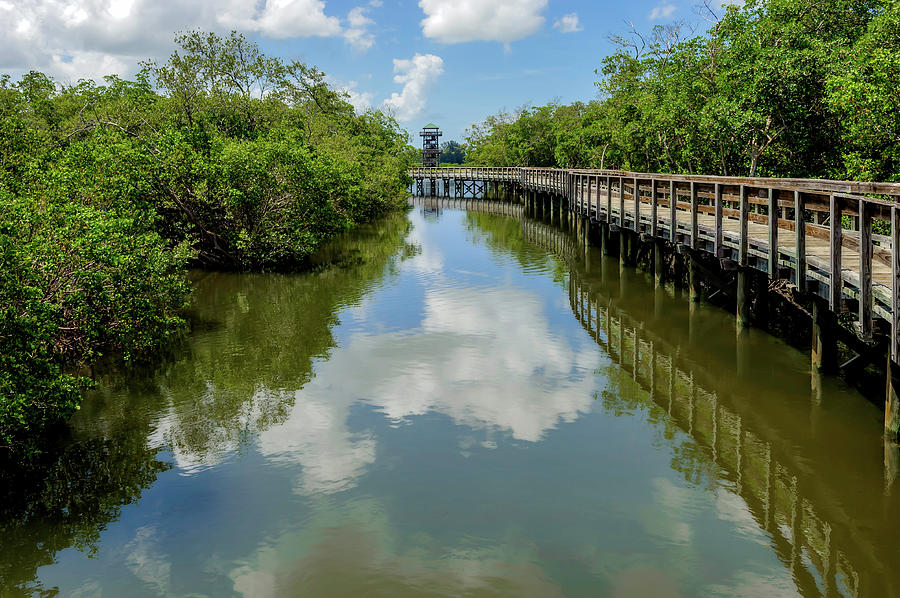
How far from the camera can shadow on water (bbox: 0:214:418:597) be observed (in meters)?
8.10

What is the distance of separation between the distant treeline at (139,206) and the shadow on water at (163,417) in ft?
1.96

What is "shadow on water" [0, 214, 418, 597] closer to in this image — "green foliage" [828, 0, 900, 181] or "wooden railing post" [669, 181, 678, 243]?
"wooden railing post" [669, 181, 678, 243]

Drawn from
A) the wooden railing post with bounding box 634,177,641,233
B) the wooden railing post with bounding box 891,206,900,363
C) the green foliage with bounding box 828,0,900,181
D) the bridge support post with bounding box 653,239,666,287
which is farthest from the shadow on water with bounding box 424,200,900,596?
the green foliage with bounding box 828,0,900,181

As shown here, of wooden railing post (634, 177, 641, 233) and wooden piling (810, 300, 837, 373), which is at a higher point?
wooden railing post (634, 177, 641, 233)

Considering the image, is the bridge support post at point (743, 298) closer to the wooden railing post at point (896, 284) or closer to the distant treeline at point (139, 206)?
the wooden railing post at point (896, 284)

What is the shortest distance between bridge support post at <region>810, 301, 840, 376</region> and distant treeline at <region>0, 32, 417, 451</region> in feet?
34.4

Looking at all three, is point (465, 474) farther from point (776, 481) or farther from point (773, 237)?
point (773, 237)

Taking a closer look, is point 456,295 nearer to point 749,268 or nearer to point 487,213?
point 749,268

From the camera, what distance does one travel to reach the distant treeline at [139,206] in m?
9.79

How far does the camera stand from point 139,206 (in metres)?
21.0

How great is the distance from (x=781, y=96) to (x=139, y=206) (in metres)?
16.8

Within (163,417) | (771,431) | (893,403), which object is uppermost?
(893,403)

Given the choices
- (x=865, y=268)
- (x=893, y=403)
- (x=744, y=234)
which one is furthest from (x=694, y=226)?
(x=893, y=403)

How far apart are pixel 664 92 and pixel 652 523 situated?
22.5 m
